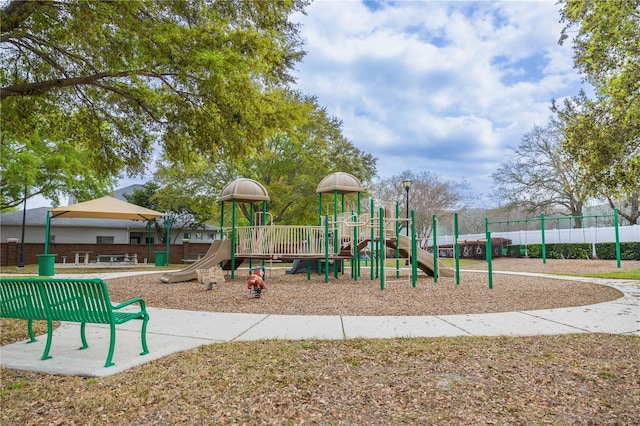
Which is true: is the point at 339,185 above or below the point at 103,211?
above

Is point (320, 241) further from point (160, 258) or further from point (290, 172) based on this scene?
point (160, 258)

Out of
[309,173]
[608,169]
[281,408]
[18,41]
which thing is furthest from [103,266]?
[608,169]

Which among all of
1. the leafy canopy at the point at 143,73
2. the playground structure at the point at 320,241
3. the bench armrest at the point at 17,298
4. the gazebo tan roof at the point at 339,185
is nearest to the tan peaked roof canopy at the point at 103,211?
the playground structure at the point at 320,241

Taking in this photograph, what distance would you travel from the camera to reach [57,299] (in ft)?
13.7

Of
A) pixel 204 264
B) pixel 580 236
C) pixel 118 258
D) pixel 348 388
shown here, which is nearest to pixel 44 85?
pixel 204 264

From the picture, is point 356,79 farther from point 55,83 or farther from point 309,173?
point 309,173

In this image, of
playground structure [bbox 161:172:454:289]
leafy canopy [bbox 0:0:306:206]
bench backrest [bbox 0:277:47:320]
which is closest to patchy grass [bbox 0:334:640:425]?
bench backrest [bbox 0:277:47:320]

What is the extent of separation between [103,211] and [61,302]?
17.7 m

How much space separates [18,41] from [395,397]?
32.2ft

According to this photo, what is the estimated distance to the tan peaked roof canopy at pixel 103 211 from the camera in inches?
758

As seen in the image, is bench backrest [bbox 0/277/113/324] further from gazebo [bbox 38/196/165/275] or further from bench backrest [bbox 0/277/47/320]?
gazebo [bbox 38/196/165/275]

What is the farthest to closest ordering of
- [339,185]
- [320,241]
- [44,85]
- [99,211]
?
[99,211] → [339,185] → [320,241] → [44,85]

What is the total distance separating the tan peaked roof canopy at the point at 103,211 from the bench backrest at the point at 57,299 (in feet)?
56.0

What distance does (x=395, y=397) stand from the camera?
316cm
